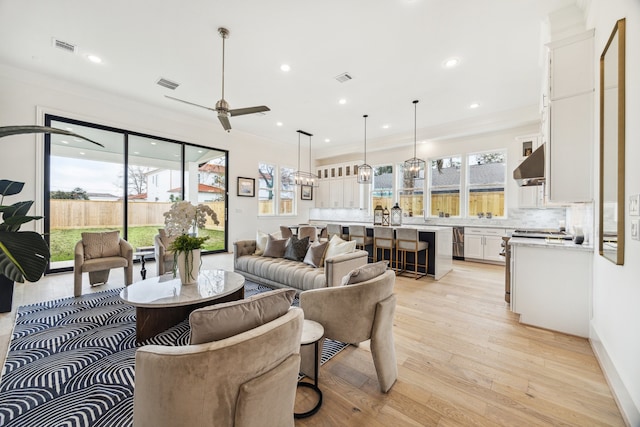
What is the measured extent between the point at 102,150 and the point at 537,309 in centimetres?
723

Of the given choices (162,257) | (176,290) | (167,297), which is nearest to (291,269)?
(176,290)

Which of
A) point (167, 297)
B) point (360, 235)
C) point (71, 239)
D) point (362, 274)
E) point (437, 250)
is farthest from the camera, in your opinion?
point (360, 235)

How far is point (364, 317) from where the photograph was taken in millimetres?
1789

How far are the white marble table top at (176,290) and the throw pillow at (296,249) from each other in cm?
99

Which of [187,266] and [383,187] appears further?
[383,187]

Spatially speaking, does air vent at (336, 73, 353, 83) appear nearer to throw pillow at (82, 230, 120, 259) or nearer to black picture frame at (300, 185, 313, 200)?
throw pillow at (82, 230, 120, 259)

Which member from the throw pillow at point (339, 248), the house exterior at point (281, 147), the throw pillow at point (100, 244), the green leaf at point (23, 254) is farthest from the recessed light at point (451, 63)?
the throw pillow at point (100, 244)

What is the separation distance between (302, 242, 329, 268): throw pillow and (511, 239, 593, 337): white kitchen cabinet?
2.17 metres

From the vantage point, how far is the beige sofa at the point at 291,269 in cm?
297

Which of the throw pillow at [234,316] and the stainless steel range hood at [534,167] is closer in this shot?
the throw pillow at [234,316]

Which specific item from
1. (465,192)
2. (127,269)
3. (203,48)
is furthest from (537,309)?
(127,269)

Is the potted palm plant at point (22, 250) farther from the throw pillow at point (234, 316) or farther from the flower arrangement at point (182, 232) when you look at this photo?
the flower arrangement at point (182, 232)

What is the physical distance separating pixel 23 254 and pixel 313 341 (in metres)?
1.32

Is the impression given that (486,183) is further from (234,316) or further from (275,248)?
(234,316)
